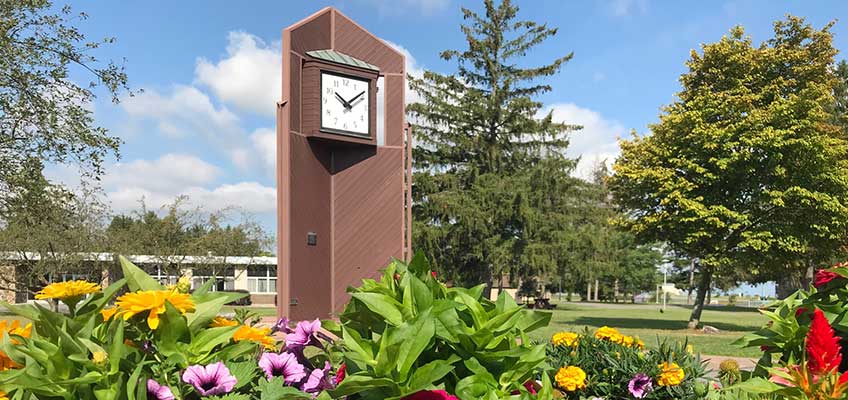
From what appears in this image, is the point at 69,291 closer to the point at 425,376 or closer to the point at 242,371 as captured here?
the point at 242,371

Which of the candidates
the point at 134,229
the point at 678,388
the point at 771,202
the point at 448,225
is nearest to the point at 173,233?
the point at 134,229

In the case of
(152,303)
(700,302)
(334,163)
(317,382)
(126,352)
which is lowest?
(700,302)

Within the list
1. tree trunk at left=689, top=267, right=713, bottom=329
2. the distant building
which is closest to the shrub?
the distant building

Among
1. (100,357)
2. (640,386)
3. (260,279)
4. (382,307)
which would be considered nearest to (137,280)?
(100,357)

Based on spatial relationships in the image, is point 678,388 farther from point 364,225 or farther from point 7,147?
point 7,147

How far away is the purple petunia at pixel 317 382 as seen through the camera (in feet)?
5.04

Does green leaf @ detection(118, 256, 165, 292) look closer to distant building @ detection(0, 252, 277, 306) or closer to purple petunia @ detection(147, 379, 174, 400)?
purple petunia @ detection(147, 379, 174, 400)

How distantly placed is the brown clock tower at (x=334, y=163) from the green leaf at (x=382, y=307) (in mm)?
8558

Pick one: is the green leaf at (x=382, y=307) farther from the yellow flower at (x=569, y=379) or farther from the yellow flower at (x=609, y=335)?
the yellow flower at (x=609, y=335)

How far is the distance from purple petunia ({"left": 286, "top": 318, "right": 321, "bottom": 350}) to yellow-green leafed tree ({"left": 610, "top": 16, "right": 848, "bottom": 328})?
19.3m

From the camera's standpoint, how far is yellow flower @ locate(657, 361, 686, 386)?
2832mm

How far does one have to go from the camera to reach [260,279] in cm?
4694

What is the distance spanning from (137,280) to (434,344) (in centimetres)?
72

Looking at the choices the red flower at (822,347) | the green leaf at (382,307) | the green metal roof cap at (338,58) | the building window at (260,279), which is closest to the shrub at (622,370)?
the red flower at (822,347)
